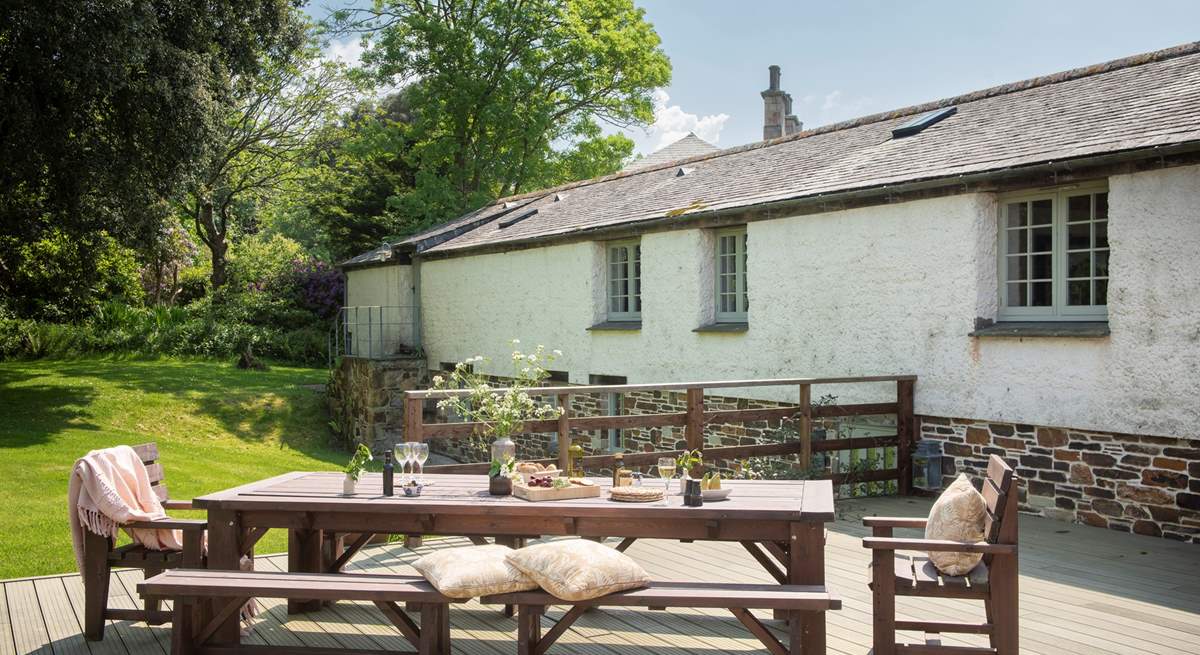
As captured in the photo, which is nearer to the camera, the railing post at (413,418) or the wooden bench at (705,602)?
the wooden bench at (705,602)

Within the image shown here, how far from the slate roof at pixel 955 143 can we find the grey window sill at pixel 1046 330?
148cm

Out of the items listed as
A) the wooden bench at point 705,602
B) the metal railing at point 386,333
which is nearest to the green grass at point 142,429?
the metal railing at point 386,333

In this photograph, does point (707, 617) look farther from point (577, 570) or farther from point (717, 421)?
point (717, 421)

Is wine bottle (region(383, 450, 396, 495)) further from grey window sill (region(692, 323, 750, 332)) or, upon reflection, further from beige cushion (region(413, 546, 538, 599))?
grey window sill (region(692, 323, 750, 332))

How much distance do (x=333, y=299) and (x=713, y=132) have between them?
54.8 feet

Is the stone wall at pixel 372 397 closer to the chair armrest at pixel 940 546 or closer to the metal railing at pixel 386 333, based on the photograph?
the metal railing at pixel 386 333

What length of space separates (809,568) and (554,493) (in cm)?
129

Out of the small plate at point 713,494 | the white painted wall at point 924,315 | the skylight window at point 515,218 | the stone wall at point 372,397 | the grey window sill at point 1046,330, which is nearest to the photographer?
the small plate at point 713,494

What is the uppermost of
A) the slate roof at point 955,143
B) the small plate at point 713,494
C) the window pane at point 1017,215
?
the slate roof at point 955,143

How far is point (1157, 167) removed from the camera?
25.8 feet

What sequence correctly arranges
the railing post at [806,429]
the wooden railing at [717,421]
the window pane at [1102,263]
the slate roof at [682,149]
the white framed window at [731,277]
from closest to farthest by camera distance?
1. the wooden railing at [717,421]
2. the window pane at [1102,263]
3. the railing post at [806,429]
4. the white framed window at [731,277]
5. the slate roof at [682,149]

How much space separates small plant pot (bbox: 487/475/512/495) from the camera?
5.03m

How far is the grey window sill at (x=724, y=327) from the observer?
12.1 metres

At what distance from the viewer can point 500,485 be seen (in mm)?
5047
